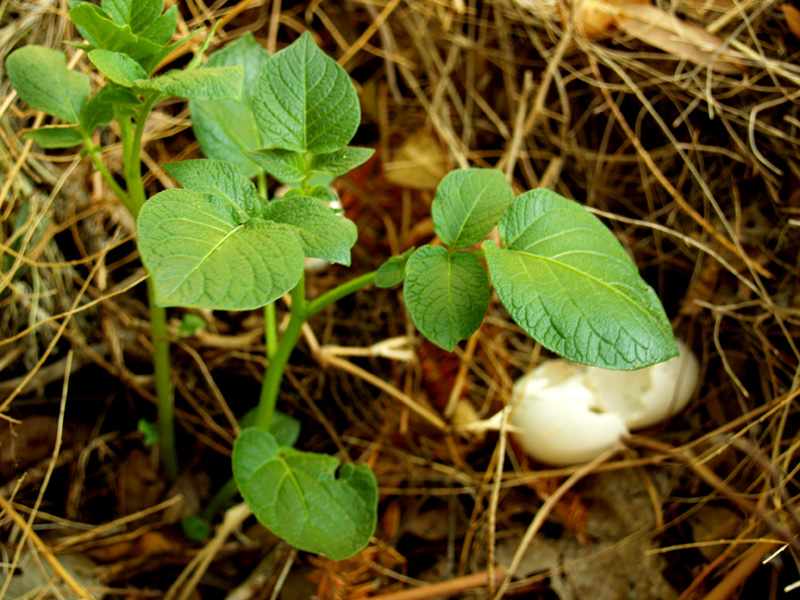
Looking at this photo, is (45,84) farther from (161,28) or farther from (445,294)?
(445,294)

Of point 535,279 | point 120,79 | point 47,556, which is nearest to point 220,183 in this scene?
point 120,79

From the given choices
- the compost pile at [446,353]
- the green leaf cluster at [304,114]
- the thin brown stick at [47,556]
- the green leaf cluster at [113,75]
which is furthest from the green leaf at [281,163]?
the thin brown stick at [47,556]

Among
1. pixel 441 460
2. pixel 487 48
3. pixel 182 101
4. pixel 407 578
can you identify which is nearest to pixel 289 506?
pixel 407 578

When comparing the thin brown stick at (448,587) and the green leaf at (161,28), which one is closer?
the green leaf at (161,28)

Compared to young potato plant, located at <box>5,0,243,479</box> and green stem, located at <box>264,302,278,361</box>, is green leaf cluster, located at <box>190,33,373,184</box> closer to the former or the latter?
young potato plant, located at <box>5,0,243,479</box>

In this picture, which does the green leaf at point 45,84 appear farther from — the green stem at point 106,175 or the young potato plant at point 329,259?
the young potato plant at point 329,259

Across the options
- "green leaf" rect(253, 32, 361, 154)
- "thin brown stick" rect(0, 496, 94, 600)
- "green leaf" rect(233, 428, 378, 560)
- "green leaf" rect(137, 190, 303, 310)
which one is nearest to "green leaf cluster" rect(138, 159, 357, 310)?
"green leaf" rect(137, 190, 303, 310)
